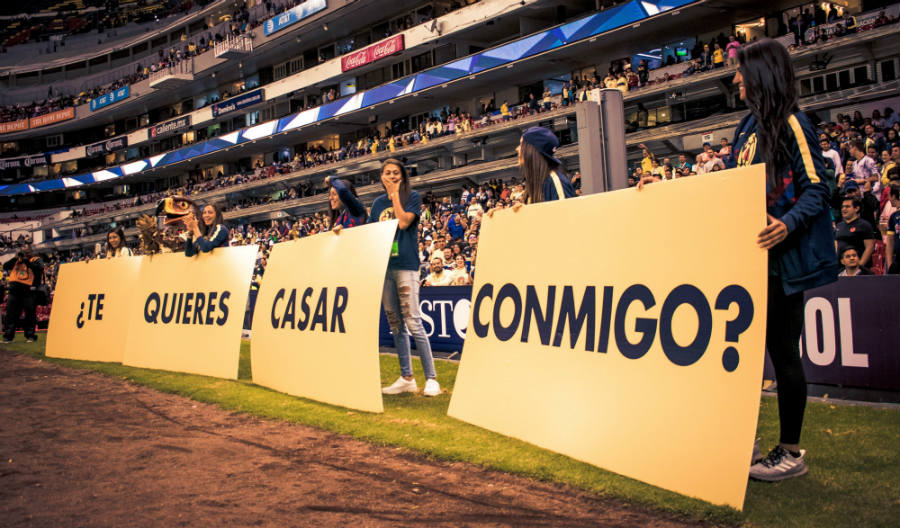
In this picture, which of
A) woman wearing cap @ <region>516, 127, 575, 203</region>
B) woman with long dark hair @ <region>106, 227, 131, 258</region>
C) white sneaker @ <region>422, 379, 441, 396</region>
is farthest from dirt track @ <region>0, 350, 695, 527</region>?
woman with long dark hair @ <region>106, 227, 131, 258</region>

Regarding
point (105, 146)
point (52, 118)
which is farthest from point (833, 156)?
point (52, 118)

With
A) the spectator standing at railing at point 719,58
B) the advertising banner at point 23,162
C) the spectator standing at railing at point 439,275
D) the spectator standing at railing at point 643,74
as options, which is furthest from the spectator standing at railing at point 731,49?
the advertising banner at point 23,162

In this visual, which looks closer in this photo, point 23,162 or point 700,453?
point 700,453

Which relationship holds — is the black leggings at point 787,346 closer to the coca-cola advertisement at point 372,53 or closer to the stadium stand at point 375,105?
the stadium stand at point 375,105

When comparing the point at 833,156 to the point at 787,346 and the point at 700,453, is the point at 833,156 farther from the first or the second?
the point at 700,453

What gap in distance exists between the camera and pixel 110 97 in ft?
186

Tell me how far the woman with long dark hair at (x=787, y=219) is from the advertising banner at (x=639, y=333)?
18cm

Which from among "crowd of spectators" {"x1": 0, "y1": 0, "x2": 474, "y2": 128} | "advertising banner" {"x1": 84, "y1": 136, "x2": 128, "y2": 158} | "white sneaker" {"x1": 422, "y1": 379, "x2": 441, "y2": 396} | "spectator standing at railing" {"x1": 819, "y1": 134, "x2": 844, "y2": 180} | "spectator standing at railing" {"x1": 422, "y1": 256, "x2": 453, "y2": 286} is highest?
"crowd of spectators" {"x1": 0, "y1": 0, "x2": 474, "y2": 128}

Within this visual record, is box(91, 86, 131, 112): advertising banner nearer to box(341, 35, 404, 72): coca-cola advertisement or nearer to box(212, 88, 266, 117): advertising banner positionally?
box(212, 88, 266, 117): advertising banner

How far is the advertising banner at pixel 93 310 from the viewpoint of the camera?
9.51 metres

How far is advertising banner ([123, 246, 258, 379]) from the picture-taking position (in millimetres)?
7348

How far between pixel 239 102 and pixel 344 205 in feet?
143

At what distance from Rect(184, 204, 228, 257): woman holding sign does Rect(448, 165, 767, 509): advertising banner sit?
4390 millimetres

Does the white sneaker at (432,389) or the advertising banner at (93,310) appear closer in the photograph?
the white sneaker at (432,389)
